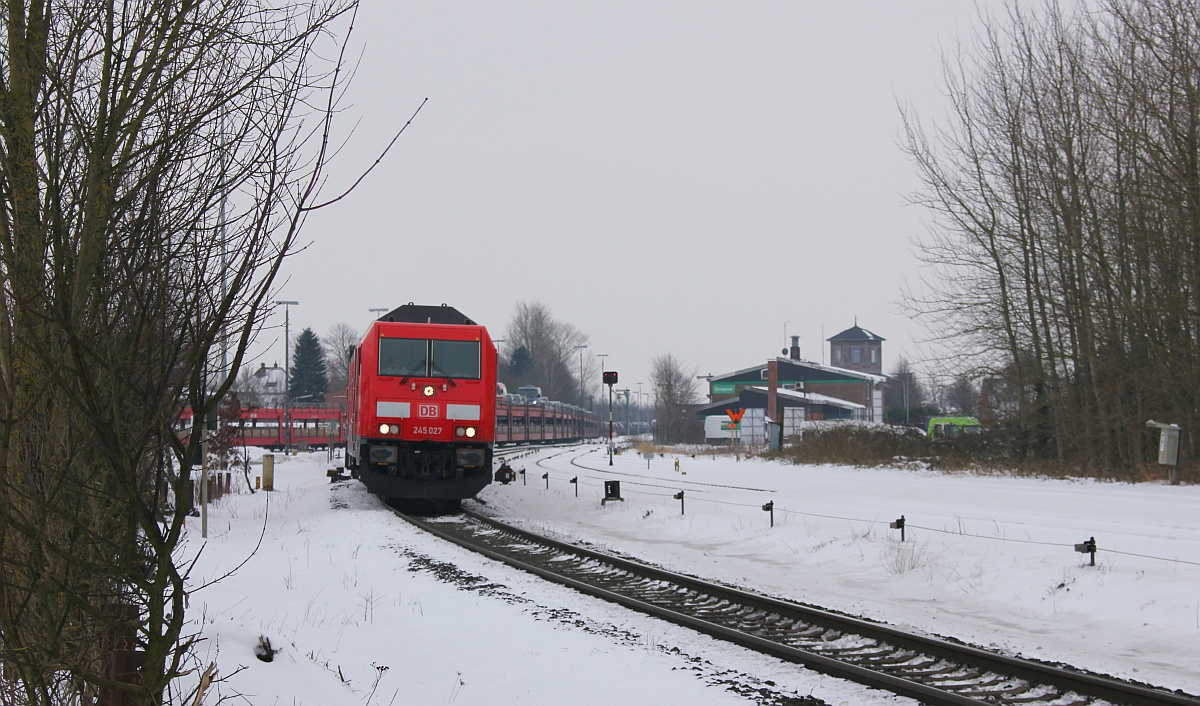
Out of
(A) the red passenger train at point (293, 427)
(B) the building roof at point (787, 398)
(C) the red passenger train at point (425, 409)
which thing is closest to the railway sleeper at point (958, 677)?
(C) the red passenger train at point (425, 409)

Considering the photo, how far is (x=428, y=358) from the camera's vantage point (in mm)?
17359

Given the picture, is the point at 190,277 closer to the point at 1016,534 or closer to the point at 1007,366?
the point at 1016,534

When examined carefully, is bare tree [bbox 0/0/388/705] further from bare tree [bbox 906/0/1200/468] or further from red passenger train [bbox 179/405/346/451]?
red passenger train [bbox 179/405/346/451]

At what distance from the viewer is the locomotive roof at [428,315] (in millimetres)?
18078

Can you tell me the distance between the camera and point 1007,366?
Result: 2773cm

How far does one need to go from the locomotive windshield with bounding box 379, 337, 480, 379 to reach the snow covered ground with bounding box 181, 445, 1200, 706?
2.85 metres

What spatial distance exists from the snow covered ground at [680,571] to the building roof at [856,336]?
114 metres

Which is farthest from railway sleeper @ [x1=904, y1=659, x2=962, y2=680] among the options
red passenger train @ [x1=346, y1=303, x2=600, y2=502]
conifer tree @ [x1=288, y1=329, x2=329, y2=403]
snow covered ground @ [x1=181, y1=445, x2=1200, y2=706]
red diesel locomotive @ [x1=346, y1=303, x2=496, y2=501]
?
conifer tree @ [x1=288, y1=329, x2=329, y2=403]

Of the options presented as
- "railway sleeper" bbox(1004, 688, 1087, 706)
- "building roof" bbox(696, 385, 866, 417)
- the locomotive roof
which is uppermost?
the locomotive roof

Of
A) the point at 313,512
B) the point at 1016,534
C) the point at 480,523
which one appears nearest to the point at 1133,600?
the point at 1016,534

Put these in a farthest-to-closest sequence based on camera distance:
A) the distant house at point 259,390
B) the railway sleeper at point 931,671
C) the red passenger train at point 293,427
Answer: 1. the red passenger train at point 293,427
2. the distant house at point 259,390
3. the railway sleeper at point 931,671

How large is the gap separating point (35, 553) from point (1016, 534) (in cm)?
1250

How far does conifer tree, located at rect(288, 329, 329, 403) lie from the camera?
339ft

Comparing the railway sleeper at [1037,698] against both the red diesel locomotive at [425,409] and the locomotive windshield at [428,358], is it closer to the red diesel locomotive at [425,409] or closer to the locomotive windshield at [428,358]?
the red diesel locomotive at [425,409]
